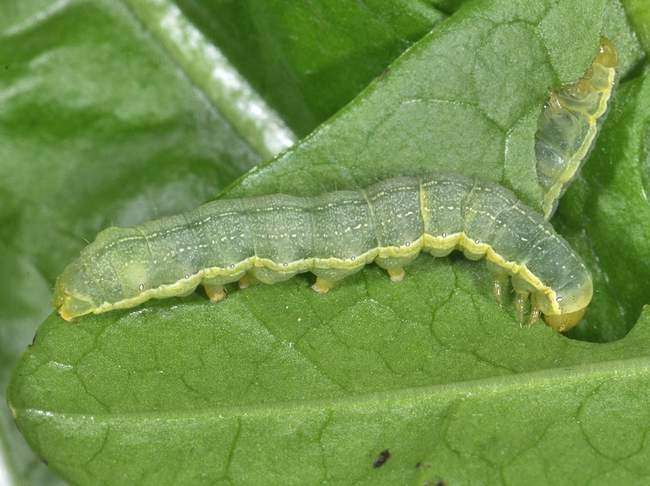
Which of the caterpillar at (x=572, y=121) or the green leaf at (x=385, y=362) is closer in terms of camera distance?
the green leaf at (x=385, y=362)

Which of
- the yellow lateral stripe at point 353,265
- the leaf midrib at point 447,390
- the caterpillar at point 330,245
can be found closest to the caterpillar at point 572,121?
the caterpillar at point 330,245

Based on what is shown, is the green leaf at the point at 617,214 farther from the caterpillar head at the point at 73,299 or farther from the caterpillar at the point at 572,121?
the caterpillar head at the point at 73,299

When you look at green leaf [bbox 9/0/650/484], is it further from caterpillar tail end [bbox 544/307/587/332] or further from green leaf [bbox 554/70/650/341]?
green leaf [bbox 554/70/650/341]

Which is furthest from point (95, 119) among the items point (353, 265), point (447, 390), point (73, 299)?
point (447, 390)

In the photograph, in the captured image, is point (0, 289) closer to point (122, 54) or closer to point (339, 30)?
point (122, 54)

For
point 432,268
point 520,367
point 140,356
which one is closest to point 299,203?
point 432,268

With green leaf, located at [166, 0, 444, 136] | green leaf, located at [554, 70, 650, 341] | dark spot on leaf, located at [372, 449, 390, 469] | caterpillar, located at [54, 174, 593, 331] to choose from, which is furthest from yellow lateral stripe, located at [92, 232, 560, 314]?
green leaf, located at [166, 0, 444, 136]

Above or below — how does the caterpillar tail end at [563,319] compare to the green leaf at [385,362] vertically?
below
